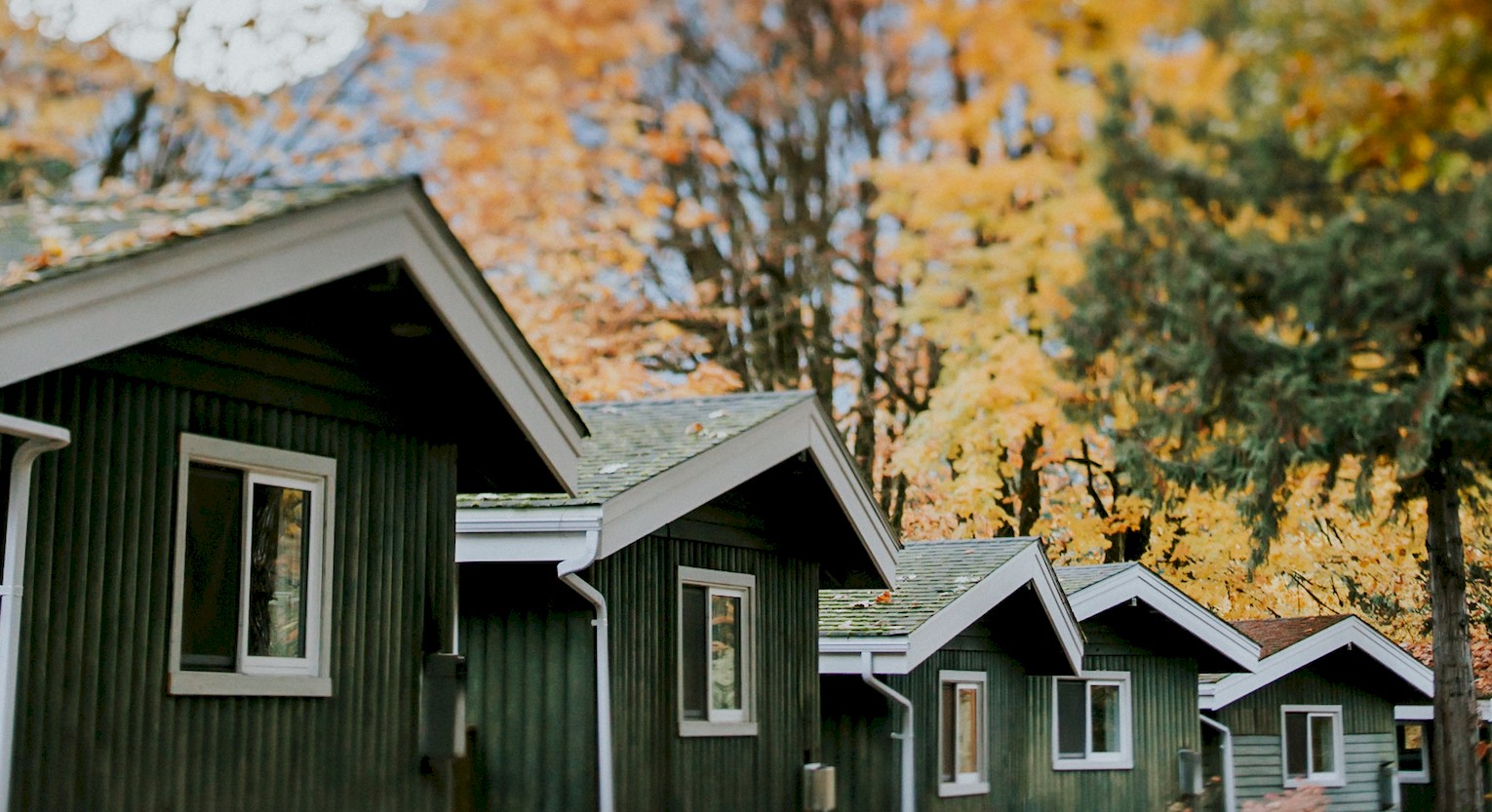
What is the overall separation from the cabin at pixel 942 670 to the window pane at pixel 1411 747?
1693 cm

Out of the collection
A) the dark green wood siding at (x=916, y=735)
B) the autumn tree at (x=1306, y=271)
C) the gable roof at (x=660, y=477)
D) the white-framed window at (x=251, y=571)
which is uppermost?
the autumn tree at (x=1306, y=271)

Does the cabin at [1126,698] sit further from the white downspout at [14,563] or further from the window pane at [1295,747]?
the white downspout at [14,563]

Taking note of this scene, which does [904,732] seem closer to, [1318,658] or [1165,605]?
[1165,605]

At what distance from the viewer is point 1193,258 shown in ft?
29.9

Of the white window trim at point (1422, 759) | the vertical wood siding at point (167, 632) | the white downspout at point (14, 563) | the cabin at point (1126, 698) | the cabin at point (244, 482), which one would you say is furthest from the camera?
the white window trim at point (1422, 759)

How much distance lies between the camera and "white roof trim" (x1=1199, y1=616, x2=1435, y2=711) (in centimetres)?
2727

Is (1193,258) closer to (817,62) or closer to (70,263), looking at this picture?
(817,62)

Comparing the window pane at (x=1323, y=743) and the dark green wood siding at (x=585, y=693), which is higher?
the dark green wood siding at (x=585, y=693)

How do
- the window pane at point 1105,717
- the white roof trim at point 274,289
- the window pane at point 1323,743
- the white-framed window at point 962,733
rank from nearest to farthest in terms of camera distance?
the white roof trim at point 274,289, the white-framed window at point 962,733, the window pane at point 1105,717, the window pane at point 1323,743

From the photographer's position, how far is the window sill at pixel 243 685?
348 inches

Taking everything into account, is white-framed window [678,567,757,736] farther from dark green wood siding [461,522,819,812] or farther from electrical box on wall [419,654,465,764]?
electrical box on wall [419,654,465,764]

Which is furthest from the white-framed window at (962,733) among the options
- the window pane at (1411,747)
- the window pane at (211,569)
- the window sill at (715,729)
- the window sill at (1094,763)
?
the window pane at (1411,747)

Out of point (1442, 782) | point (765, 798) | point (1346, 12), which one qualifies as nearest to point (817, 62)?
point (1346, 12)

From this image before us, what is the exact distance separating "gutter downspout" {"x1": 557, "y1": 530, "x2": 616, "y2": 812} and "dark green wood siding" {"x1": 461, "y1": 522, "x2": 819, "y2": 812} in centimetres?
13
